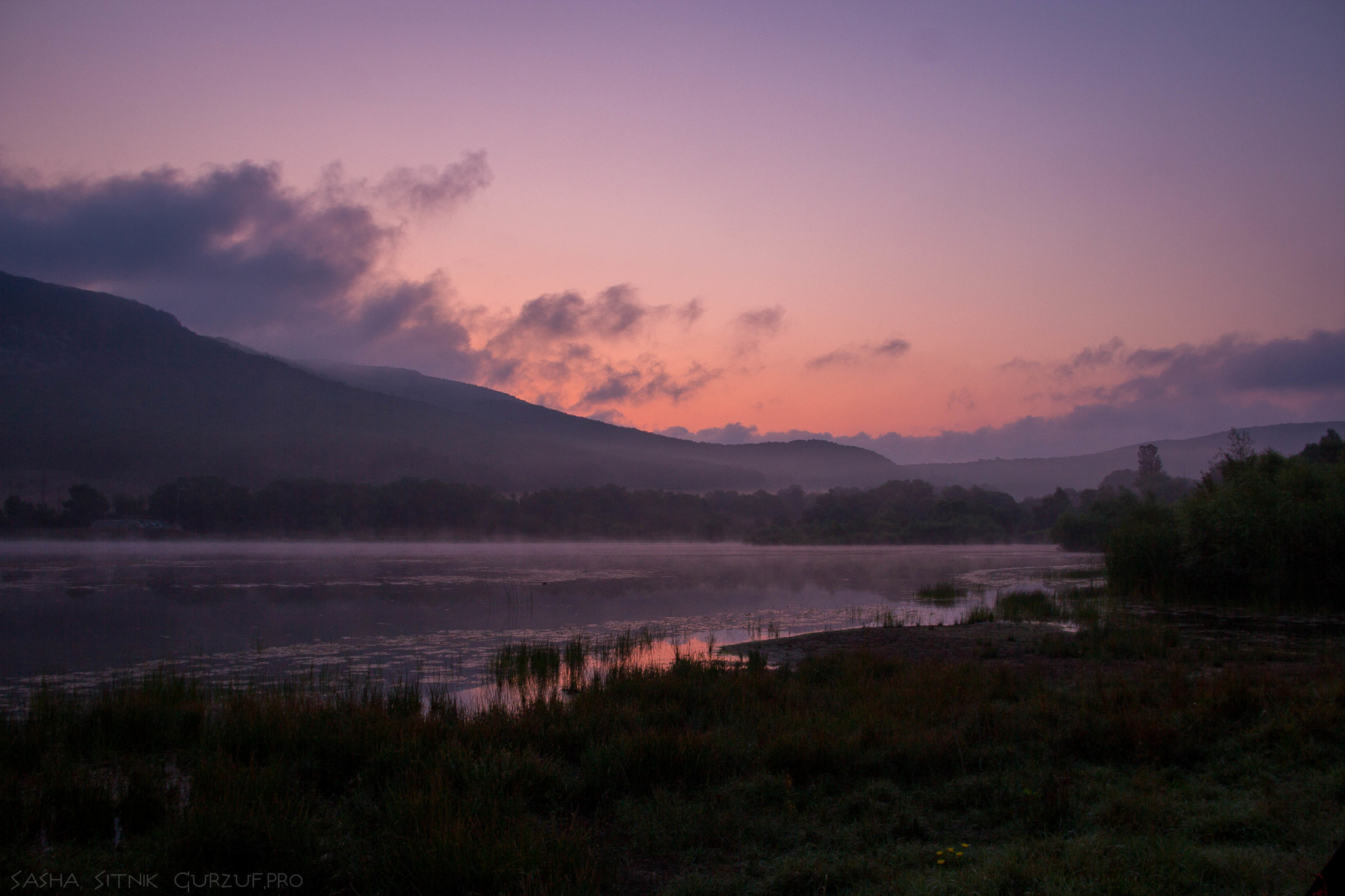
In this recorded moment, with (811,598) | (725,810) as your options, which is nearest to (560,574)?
(811,598)

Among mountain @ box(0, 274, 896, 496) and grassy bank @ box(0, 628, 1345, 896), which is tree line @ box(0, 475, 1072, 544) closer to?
mountain @ box(0, 274, 896, 496)

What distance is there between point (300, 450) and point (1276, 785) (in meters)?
175

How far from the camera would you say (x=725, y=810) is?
282 inches

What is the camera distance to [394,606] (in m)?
27.3

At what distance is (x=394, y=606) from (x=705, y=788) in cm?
2224

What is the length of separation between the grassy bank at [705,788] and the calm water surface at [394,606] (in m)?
5.09

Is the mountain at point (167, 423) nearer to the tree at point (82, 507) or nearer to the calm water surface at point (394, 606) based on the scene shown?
the tree at point (82, 507)

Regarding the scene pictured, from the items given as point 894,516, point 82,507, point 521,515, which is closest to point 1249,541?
point 894,516

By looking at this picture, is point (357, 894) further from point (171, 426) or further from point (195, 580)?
point (171, 426)

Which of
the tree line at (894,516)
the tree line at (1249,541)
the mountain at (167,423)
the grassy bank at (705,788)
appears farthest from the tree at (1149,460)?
the grassy bank at (705,788)

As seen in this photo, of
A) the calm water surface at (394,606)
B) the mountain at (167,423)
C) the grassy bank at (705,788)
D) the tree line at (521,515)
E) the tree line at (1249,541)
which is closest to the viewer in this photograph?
the grassy bank at (705,788)

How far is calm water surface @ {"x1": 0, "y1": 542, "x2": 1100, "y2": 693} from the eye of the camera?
16.8m

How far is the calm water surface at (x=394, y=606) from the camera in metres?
16.8

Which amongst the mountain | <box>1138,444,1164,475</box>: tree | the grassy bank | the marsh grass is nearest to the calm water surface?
the marsh grass
